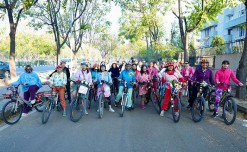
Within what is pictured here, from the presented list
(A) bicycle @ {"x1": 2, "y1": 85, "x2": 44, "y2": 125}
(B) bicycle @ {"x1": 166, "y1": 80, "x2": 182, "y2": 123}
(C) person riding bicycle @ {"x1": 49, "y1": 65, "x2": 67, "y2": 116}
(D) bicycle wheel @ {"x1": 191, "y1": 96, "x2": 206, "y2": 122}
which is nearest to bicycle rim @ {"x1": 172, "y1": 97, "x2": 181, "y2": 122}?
(B) bicycle @ {"x1": 166, "y1": 80, "x2": 182, "y2": 123}

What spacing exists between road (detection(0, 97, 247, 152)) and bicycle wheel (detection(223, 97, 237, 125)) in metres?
0.19

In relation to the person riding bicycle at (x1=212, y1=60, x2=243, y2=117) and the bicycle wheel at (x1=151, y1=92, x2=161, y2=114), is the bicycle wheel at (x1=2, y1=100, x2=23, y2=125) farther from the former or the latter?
the person riding bicycle at (x1=212, y1=60, x2=243, y2=117)

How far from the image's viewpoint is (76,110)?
292 inches

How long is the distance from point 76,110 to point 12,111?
70.3 inches

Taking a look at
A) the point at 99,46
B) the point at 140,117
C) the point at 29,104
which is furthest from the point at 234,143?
the point at 99,46

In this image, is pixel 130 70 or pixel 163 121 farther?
pixel 130 70

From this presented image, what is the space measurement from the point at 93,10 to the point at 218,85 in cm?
2471

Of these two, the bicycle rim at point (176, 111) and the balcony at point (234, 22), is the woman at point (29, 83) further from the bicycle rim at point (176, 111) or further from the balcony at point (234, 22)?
the balcony at point (234, 22)

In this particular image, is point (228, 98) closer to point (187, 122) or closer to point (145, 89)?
Result: point (187, 122)

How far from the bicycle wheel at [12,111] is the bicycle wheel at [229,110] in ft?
19.4

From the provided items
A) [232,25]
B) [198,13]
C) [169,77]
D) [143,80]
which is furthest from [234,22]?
[169,77]

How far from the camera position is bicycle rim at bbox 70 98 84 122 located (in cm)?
718

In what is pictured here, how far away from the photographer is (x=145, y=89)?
372 inches

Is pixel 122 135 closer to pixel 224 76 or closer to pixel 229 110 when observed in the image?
pixel 229 110
